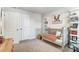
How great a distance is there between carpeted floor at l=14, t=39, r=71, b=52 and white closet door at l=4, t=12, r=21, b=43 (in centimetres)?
11

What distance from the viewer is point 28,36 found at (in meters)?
1.66

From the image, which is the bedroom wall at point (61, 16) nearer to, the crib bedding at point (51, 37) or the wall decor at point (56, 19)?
the wall decor at point (56, 19)

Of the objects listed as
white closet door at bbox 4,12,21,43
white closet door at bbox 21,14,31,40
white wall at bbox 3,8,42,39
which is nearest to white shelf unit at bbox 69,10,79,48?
white wall at bbox 3,8,42,39

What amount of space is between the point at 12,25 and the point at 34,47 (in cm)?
53

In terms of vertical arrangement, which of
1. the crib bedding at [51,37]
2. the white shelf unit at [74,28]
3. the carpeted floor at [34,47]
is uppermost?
the white shelf unit at [74,28]

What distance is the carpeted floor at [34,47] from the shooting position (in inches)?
62.8

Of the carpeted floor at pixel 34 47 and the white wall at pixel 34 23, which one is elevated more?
the white wall at pixel 34 23

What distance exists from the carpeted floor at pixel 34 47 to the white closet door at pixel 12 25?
11 cm

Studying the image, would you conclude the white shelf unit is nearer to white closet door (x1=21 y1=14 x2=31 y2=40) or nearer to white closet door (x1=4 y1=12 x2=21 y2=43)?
white closet door (x1=21 y1=14 x2=31 y2=40)

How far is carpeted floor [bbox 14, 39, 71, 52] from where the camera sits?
1.59 meters

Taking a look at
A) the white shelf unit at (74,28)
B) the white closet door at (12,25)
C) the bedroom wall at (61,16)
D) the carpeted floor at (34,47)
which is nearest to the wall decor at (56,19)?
the bedroom wall at (61,16)

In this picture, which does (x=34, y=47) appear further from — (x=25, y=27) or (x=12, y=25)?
(x=12, y=25)
